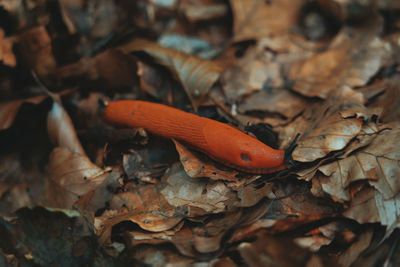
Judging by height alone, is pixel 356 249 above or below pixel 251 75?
below

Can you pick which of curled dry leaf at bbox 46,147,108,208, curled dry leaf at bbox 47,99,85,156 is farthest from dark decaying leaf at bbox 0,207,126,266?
curled dry leaf at bbox 47,99,85,156

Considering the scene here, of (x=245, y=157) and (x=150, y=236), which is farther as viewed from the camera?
(x=245, y=157)

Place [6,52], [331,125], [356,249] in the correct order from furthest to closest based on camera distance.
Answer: [6,52]
[331,125]
[356,249]

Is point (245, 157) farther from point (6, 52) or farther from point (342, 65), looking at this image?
point (6, 52)

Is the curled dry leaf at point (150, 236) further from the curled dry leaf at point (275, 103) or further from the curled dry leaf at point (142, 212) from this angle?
the curled dry leaf at point (275, 103)

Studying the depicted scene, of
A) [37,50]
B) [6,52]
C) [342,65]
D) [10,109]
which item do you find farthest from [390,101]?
[6,52]

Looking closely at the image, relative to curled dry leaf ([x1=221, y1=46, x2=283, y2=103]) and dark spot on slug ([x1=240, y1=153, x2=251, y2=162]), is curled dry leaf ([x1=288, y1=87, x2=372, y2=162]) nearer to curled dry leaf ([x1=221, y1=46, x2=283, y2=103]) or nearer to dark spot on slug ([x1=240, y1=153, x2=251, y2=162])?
dark spot on slug ([x1=240, y1=153, x2=251, y2=162])

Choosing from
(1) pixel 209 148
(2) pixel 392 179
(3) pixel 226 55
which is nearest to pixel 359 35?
(3) pixel 226 55
